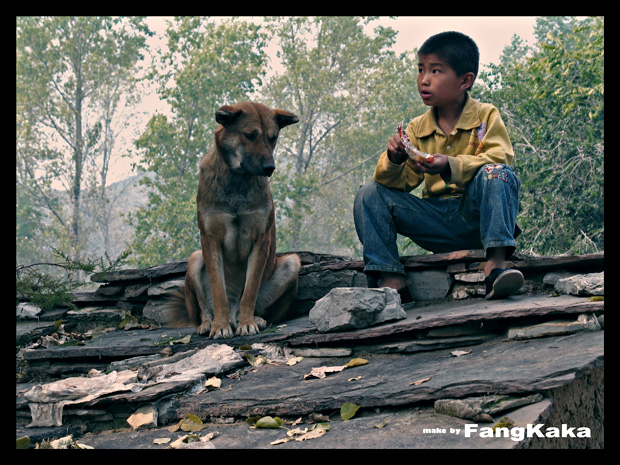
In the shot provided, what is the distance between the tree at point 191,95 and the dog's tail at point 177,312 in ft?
54.9

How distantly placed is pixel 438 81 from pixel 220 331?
2557mm

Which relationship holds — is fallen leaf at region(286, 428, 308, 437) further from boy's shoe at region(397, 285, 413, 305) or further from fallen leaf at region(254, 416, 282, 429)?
boy's shoe at region(397, 285, 413, 305)

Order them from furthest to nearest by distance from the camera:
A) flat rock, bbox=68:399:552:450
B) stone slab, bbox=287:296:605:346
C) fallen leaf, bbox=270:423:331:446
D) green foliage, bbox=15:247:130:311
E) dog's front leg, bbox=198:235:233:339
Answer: green foliage, bbox=15:247:130:311, dog's front leg, bbox=198:235:233:339, stone slab, bbox=287:296:605:346, fallen leaf, bbox=270:423:331:446, flat rock, bbox=68:399:552:450

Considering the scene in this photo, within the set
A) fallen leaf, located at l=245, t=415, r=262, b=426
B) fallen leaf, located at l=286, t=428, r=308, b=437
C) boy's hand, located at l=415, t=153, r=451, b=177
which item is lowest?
fallen leaf, located at l=245, t=415, r=262, b=426

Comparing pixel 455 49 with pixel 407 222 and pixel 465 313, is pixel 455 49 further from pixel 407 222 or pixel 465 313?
pixel 465 313

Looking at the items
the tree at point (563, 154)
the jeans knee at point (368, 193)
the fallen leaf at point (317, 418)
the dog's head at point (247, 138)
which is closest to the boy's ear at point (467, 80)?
the jeans knee at point (368, 193)

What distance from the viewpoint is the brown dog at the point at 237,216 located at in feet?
15.7

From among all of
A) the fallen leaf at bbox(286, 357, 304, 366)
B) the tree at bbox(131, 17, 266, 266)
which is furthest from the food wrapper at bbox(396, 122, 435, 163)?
the tree at bbox(131, 17, 266, 266)

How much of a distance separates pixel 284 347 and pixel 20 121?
2566 centimetres

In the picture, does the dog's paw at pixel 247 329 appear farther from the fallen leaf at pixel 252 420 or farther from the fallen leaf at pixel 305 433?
the fallen leaf at pixel 305 433

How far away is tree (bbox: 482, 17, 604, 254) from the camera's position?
393 inches

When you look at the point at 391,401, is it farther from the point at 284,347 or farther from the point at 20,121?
the point at 20,121

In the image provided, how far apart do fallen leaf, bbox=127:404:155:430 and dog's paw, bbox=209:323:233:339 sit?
51.5 inches

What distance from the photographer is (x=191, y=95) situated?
23719 millimetres
